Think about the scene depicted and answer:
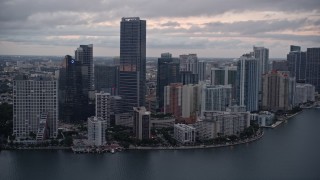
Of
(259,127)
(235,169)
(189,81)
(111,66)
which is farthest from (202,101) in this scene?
(235,169)

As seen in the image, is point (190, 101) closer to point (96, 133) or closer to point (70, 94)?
point (70, 94)

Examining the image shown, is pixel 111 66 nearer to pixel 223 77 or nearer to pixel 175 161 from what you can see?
pixel 223 77

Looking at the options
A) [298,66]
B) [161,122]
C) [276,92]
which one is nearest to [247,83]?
[276,92]

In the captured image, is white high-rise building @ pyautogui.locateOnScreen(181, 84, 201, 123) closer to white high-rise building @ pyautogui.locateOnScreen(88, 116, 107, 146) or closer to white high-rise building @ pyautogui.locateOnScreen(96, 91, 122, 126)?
white high-rise building @ pyautogui.locateOnScreen(96, 91, 122, 126)

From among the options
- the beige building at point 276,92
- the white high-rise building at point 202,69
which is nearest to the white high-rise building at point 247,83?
the beige building at point 276,92

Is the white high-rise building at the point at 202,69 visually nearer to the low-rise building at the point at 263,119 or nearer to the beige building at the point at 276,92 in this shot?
the beige building at the point at 276,92

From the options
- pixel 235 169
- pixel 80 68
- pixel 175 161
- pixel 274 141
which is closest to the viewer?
pixel 235 169
